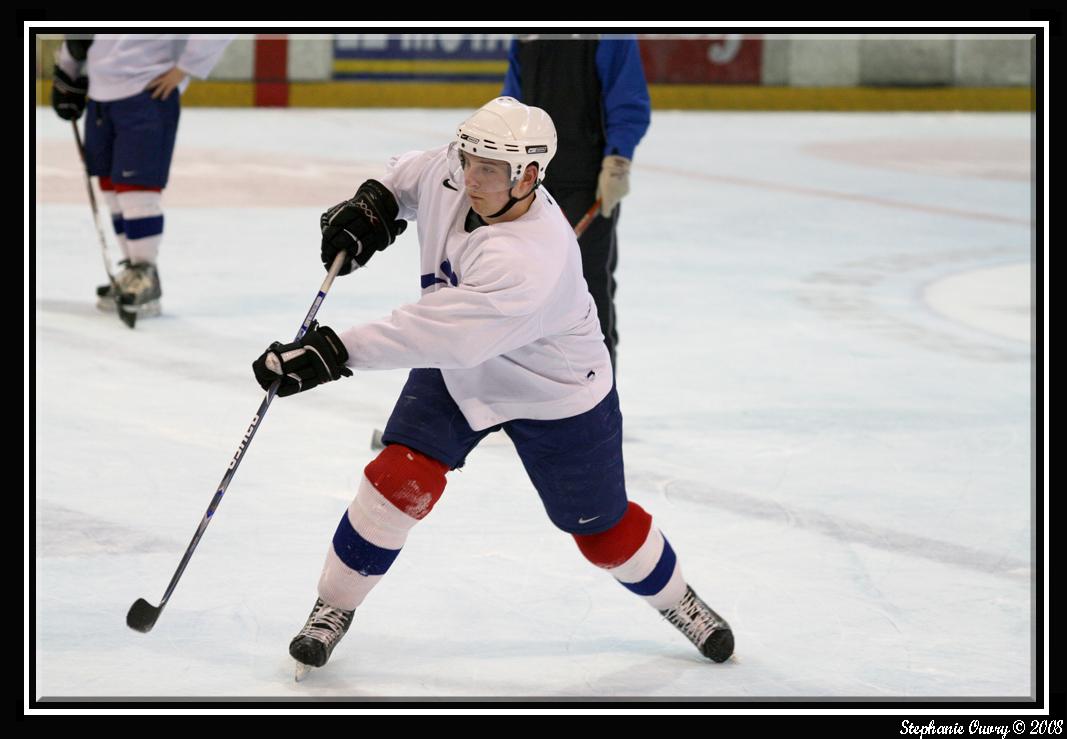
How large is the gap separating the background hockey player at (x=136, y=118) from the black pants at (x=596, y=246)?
1.93 meters

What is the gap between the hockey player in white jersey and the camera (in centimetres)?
259

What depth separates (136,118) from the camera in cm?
573

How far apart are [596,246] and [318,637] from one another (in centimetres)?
182

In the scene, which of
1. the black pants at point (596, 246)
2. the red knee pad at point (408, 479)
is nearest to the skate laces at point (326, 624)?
the red knee pad at point (408, 479)

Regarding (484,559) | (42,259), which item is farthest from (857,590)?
(42,259)

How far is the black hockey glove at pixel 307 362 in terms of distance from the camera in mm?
2578

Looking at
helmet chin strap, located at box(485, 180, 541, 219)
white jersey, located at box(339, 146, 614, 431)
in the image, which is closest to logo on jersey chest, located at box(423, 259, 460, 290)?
white jersey, located at box(339, 146, 614, 431)

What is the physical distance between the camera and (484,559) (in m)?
3.49

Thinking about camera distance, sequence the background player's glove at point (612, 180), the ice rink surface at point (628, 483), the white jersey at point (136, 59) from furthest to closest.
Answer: the white jersey at point (136, 59)
the background player's glove at point (612, 180)
the ice rink surface at point (628, 483)

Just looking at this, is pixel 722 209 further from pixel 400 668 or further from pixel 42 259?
pixel 400 668

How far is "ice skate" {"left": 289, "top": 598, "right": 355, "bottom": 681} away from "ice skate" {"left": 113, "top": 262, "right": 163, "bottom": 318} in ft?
9.85

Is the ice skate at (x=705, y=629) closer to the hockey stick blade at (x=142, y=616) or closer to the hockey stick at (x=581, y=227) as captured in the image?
the hockey stick blade at (x=142, y=616)
